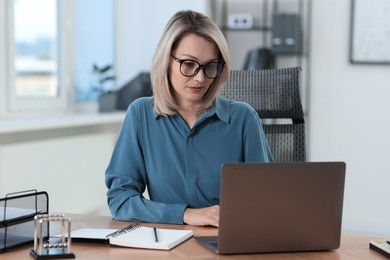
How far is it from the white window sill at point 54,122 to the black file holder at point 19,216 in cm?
144

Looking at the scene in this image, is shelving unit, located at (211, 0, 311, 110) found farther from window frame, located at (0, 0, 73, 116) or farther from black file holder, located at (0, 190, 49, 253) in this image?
black file holder, located at (0, 190, 49, 253)

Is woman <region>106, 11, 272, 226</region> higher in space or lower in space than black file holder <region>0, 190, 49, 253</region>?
higher

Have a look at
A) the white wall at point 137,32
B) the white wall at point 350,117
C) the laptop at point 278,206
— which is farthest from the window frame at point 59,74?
the laptop at point 278,206

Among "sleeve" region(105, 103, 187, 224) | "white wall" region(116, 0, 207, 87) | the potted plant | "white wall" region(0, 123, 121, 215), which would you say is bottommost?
"white wall" region(0, 123, 121, 215)

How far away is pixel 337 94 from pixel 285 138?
2.26m

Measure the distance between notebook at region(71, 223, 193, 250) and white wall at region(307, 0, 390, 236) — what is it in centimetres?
288

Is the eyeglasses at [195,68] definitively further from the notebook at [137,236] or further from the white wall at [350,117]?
the white wall at [350,117]

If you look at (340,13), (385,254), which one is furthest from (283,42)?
(385,254)

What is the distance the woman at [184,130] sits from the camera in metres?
1.79

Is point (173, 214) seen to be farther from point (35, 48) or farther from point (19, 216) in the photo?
point (35, 48)

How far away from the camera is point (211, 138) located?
1876 mm

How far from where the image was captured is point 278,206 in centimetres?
134

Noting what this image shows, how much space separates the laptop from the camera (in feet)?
4.31

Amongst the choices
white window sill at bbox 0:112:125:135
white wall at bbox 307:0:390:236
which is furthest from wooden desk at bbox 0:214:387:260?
white wall at bbox 307:0:390:236
